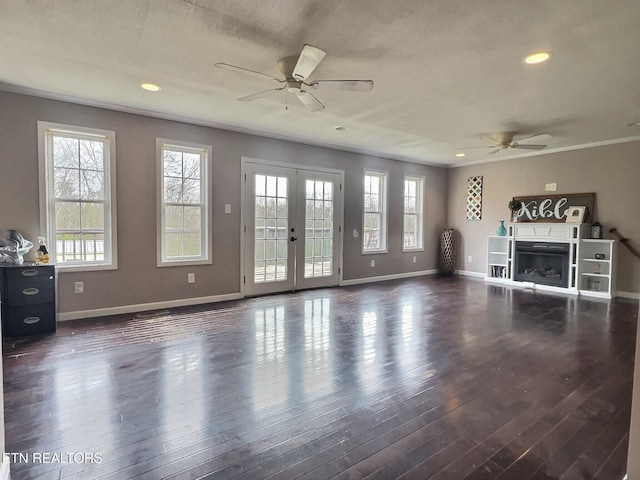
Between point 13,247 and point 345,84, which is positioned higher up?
point 345,84

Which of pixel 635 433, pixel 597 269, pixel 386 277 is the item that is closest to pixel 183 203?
pixel 386 277

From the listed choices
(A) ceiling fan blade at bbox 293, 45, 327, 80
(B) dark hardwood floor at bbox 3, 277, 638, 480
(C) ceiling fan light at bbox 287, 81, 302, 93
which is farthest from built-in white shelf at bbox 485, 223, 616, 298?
(A) ceiling fan blade at bbox 293, 45, 327, 80

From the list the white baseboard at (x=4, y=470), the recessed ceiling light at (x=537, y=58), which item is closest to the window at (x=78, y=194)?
the white baseboard at (x=4, y=470)

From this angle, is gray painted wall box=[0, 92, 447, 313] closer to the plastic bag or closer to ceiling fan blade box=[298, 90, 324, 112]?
the plastic bag

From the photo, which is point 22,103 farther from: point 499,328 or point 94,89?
point 499,328

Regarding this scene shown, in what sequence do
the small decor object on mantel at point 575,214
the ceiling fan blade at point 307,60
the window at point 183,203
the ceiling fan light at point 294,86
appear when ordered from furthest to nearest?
the small decor object on mantel at point 575,214 < the window at point 183,203 < the ceiling fan light at point 294,86 < the ceiling fan blade at point 307,60

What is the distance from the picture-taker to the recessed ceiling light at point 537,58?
279 centimetres

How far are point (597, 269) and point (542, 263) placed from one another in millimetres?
811

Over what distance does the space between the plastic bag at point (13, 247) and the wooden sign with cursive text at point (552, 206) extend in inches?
309

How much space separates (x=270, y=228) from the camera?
571 cm

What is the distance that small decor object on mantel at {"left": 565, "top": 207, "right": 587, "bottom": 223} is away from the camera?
5.96m

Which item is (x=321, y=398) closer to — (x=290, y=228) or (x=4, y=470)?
(x=4, y=470)

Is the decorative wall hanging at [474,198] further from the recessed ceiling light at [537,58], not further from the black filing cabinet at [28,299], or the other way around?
the black filing cabinet at [28,299]

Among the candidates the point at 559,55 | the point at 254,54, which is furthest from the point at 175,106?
the point at 559,55
